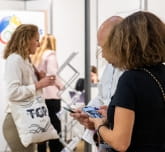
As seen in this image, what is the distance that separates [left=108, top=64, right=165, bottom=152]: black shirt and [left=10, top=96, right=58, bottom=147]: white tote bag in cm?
146

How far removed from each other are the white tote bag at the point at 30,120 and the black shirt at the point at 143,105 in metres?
1.46

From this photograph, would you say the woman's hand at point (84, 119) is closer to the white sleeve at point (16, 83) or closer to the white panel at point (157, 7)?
the white sleeve at point (16, 83)

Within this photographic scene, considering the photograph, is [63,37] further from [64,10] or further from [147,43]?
[147,43]

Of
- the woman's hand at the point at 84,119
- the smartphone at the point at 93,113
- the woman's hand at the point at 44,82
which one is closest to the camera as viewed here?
the smartphone at the point at 93,113

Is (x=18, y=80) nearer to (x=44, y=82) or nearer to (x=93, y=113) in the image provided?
(x=44, y=82)

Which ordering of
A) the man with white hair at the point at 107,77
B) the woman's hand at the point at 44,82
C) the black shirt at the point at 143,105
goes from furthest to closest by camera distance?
the woman's hand at the point at 44,82, the man with white hair at the point at 107,77, the black shirt at the point at 143,105

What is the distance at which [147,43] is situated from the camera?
131 cm

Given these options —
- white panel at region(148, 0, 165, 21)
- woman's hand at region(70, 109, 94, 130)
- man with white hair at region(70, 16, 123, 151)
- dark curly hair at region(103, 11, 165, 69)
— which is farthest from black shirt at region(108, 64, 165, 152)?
white panel at region(148, 0, 165, 21)

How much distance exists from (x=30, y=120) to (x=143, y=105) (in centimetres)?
156

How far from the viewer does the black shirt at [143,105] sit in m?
1.29

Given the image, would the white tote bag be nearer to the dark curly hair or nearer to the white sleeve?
the white sleeve

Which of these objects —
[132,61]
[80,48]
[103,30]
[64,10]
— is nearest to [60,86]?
[80,48]

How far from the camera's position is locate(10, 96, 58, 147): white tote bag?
8.97 ft

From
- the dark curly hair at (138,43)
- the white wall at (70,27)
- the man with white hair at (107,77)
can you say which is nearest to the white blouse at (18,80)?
the man with white hair at (107,77)
